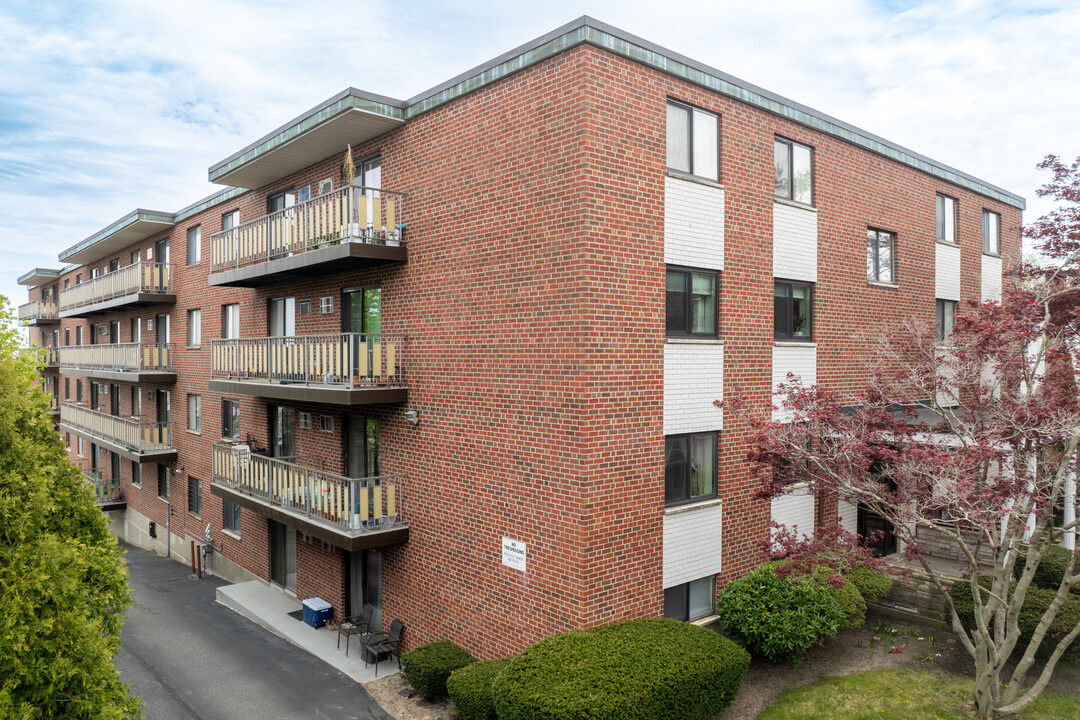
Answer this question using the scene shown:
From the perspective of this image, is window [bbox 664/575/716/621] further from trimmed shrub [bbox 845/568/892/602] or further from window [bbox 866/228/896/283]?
window [bbox 866/228/896/283]

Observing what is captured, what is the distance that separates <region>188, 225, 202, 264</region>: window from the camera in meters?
23.3

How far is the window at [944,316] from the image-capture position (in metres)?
18.9

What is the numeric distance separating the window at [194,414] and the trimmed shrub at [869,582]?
1978 centimetres

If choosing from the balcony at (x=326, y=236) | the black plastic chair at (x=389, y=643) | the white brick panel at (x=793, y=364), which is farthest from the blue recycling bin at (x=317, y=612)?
the white brick panel at (x=793, y=364)

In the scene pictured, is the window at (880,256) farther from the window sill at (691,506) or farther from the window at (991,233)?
the window sill at (691,506)

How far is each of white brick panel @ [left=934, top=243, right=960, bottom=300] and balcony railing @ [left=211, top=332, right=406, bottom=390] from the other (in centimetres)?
1415

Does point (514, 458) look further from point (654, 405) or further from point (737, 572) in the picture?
point (737, 572)

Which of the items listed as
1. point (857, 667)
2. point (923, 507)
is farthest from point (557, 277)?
point (857, 667)

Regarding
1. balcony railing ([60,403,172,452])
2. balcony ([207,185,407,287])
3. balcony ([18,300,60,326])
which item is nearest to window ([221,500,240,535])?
balcony railing ([60,403,172,452])

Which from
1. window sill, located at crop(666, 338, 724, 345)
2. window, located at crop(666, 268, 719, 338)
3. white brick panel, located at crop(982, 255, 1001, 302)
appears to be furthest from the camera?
white brick panel, located at crop(982, 255, 1001, 302)

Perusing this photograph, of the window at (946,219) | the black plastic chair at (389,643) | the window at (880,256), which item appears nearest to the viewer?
the black plastic chair at (389,643)

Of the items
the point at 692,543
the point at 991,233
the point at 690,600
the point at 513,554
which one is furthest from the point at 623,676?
the point at 991,233

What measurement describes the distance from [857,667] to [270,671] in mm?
11141

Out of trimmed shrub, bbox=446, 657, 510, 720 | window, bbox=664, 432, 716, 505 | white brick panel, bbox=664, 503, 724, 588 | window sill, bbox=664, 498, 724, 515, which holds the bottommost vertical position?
trimmed shrub, bbox=446, 657, 510, 720
